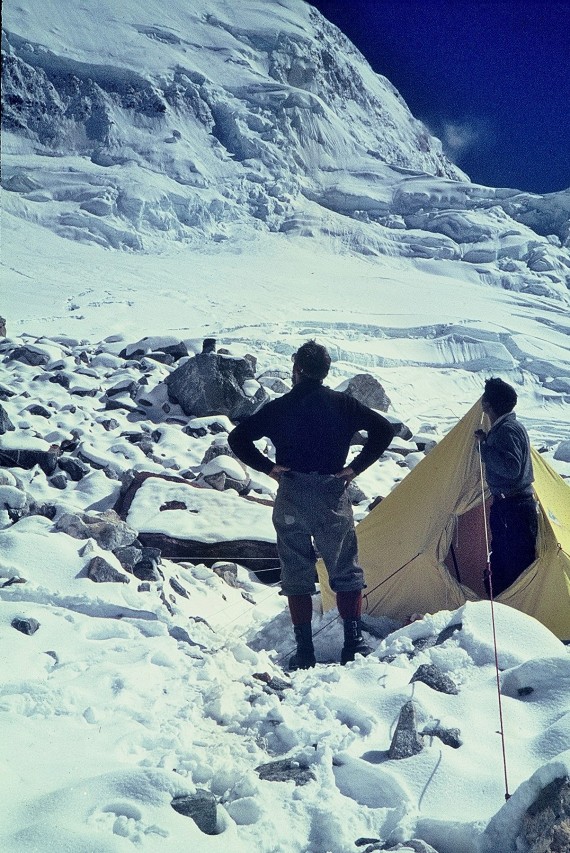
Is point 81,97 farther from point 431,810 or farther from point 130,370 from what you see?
point 431,810

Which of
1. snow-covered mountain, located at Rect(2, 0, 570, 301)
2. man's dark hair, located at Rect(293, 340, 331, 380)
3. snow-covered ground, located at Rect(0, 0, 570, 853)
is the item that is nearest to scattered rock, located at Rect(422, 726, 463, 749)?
snow-covered ground, located at Rect(0, 0, 570, 853)

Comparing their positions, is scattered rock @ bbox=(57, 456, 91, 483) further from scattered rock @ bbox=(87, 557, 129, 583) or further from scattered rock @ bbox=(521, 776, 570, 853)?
scattered rock @ bbox=(521, 776, 570, 853)

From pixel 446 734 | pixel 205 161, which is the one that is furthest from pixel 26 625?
pixel 205 161

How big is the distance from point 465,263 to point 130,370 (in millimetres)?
28482

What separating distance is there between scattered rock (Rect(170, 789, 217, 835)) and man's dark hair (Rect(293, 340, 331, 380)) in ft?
6.60

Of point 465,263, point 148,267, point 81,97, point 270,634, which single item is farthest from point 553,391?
point 81,97

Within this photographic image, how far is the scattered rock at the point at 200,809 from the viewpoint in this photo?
6.33 feet

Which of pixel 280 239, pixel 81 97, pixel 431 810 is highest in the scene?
pixel 81 97

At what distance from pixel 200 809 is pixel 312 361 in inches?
82.0

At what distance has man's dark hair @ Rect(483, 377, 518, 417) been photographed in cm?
420

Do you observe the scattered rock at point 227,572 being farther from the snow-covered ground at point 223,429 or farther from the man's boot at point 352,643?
the man's boot at point 352,643

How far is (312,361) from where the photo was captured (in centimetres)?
355

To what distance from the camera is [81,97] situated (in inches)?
1797

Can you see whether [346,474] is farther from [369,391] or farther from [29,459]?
[369,391]
